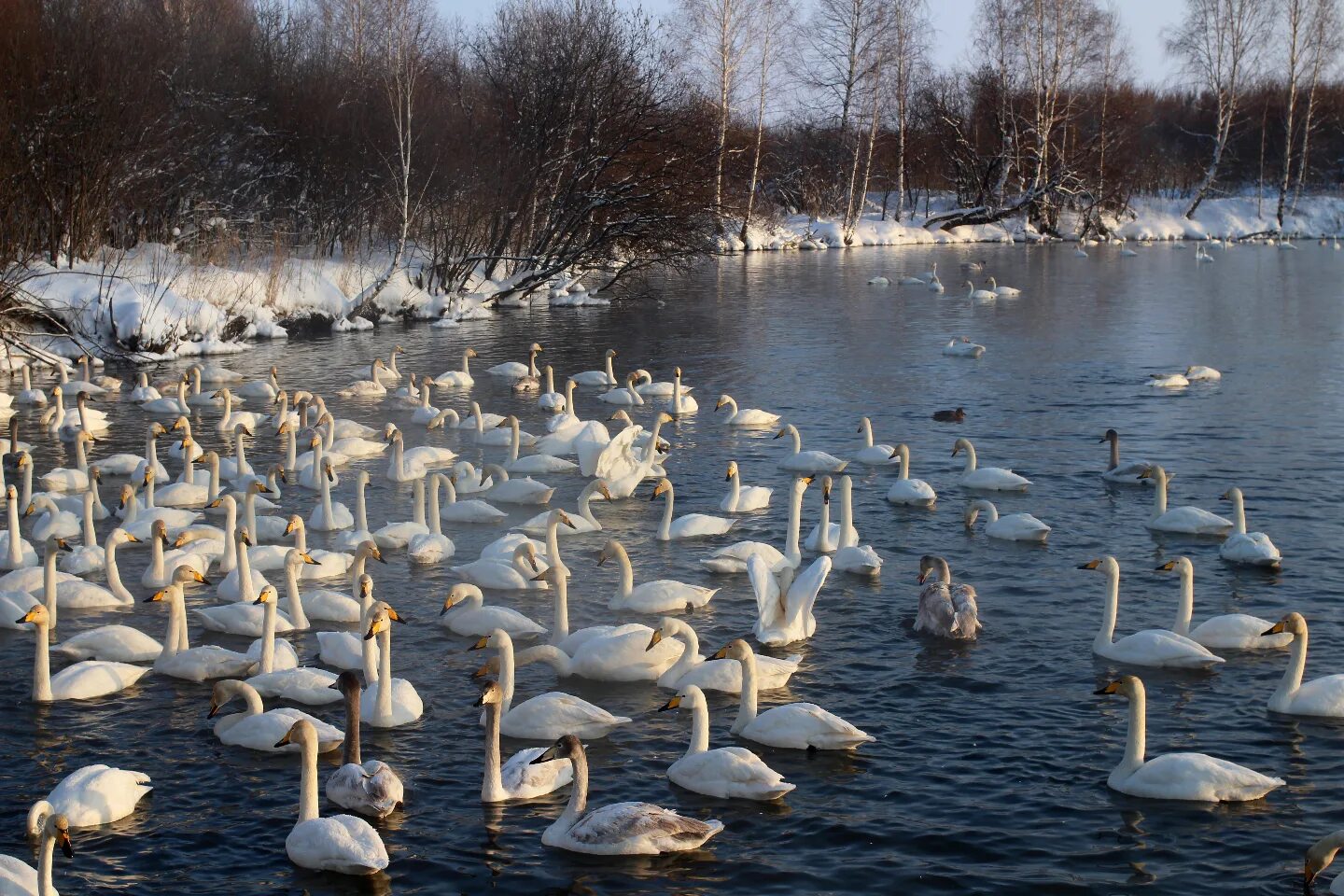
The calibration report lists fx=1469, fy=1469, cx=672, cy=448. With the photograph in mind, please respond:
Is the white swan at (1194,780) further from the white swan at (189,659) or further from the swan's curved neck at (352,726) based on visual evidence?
the white swan at (189,659)

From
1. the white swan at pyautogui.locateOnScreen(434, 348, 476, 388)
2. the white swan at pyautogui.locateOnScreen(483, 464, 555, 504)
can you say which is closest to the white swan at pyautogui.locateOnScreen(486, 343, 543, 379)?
the white swan at pyautogui.locateOnScreen(434, 348, 476, 388)

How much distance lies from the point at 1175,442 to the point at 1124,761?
10.5 metres

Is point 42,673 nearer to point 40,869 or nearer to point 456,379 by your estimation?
point 40,869

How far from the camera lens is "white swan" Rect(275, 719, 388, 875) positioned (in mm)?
7070

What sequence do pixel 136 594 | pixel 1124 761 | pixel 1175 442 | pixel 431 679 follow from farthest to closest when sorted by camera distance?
pixel 1175 442 → pixel 136 594 → pixel 431 679 → pixel 1124 761

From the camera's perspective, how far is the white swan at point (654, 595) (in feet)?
36.4

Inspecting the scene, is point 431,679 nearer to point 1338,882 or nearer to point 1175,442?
point 1338,882

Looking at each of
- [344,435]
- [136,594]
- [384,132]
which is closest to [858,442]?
[344,435]

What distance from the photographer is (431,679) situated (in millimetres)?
9812

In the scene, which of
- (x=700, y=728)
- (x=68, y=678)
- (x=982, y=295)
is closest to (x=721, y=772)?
(x=700, y=728)

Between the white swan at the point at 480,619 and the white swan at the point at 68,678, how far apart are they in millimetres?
2254

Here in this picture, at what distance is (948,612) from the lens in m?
10.4

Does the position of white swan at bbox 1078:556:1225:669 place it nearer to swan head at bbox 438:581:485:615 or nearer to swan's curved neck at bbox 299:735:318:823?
swan head at bbox 438:581:485:615

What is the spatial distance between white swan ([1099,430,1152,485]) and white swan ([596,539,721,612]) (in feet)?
20.0
